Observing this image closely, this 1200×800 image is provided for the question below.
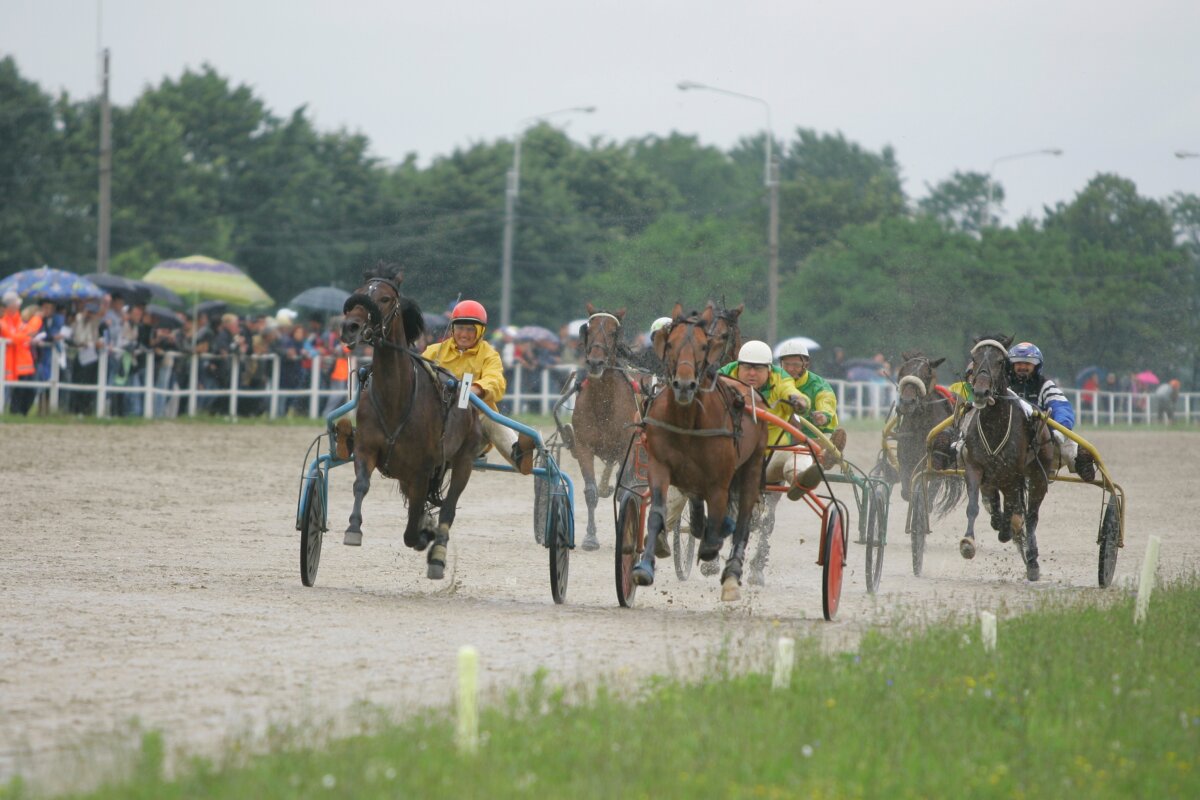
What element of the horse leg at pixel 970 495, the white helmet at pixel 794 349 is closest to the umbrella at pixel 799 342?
the white helmet at pixel 794 349

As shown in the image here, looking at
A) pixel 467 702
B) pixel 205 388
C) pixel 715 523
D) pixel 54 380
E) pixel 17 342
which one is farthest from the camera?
pixel 205 388

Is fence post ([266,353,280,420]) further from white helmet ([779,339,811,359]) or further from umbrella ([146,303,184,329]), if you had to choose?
white helmet ([779,339,811,359])

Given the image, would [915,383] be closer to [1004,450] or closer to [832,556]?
[1004,450]

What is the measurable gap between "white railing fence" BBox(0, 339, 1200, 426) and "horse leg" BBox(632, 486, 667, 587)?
45.8 feet

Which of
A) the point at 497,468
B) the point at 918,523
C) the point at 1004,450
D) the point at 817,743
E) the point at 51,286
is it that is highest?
the point at 51,286

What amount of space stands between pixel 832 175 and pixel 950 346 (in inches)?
1824

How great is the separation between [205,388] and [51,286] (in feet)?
12.4

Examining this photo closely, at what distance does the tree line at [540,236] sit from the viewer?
46969 mm

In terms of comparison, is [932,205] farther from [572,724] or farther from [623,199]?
[572,724]

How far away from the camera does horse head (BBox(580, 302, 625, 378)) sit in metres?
13.5

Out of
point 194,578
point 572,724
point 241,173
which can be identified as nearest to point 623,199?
point 241,173

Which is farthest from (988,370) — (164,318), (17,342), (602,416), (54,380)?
(164,318)

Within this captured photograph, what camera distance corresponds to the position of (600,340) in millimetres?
13516

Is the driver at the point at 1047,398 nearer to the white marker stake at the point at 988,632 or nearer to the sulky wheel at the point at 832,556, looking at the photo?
the sulky wheel at the point at 832,556
